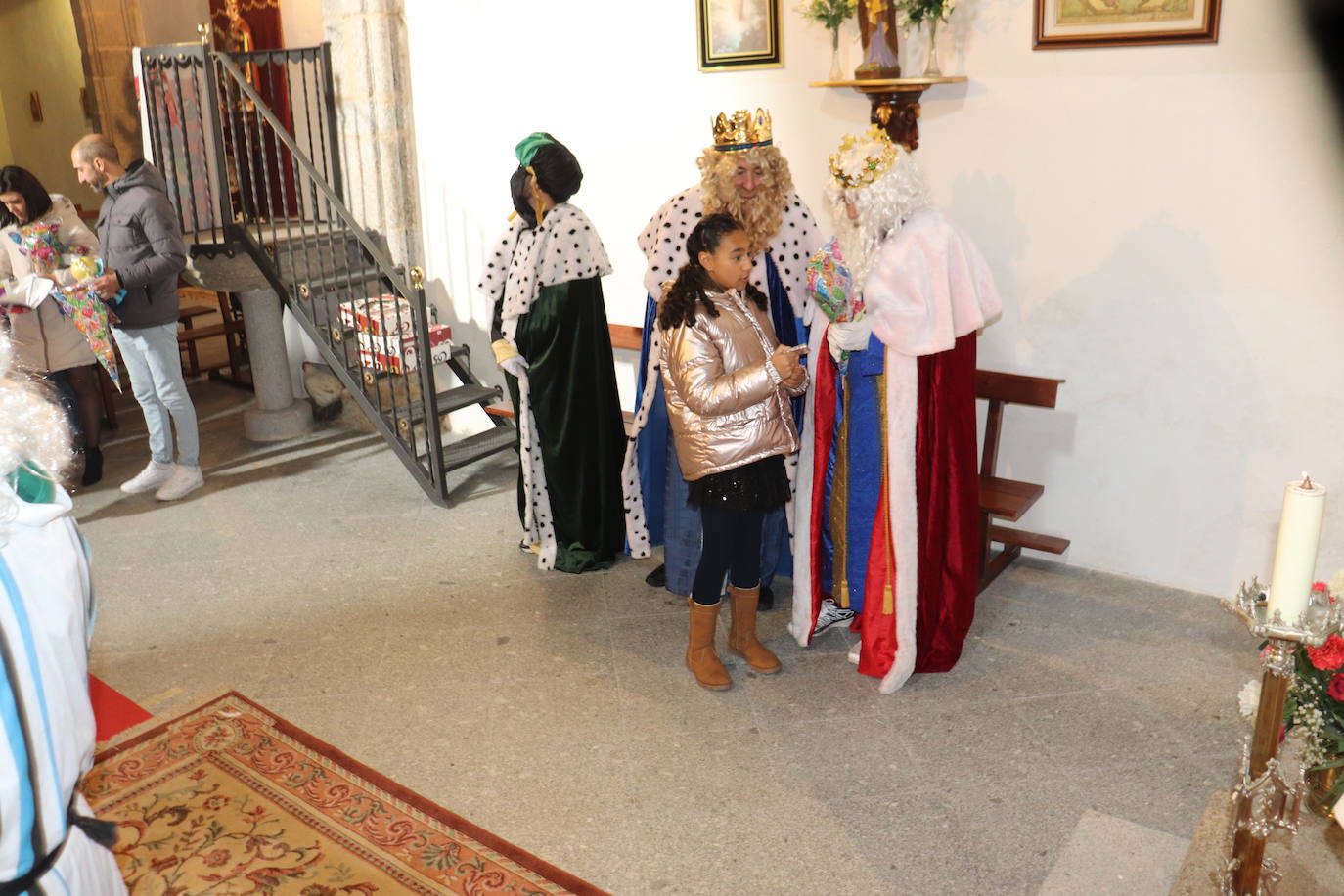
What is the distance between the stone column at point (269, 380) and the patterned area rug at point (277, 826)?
302cm

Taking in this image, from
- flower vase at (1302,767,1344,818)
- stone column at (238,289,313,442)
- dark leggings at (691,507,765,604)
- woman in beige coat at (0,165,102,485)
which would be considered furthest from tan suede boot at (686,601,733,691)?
stone column at (238,289,313,442)

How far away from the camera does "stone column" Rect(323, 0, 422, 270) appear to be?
225 inches

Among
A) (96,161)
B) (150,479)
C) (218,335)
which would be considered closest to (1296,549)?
(96,161)

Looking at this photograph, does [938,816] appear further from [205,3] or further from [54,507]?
[205,3]

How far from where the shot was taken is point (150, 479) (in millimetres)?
5477

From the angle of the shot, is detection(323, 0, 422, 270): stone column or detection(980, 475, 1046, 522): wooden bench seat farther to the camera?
detection(323, 0, 422, 270): stone column

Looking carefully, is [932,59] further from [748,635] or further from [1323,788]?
[1323,788]

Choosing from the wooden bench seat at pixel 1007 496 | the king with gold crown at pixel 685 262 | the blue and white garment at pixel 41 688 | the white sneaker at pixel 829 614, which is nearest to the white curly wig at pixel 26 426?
the blue and white garment at pixel 41 688

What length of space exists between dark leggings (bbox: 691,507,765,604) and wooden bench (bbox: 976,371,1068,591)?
→ 101 cm

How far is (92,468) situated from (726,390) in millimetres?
3990

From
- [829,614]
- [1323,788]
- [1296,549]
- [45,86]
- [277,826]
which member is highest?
[45,86]

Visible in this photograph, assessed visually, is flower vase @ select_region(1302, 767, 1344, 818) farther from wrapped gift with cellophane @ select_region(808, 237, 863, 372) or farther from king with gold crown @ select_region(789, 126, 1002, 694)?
wrapped gift with cellophane @ select_region(808, 237, 863, 372)

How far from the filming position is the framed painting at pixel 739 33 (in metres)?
4.55

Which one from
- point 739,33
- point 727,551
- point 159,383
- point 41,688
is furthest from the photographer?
point 159,383
